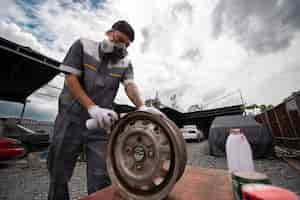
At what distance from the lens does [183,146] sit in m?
0.67

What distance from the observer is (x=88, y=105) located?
1.05 meters

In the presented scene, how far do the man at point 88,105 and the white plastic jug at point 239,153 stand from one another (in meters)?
0.50

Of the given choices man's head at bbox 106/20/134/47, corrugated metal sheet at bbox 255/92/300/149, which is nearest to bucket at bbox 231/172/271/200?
man's head at bbox 106/20/134/47

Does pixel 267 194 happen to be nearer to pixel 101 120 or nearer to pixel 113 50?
pixel 101 120

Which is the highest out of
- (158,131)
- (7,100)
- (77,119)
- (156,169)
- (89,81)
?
(7,100)

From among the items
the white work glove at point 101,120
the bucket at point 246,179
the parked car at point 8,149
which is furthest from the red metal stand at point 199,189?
the parked car at point 8,149

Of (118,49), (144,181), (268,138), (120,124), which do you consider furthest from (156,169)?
(268,138)

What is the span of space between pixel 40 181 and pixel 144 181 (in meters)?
3.71

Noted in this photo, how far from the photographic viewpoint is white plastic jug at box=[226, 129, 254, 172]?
80 cm

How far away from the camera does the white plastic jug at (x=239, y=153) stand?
31.5 inches

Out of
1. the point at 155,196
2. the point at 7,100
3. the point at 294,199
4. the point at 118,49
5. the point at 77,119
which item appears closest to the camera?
the point at 294,199

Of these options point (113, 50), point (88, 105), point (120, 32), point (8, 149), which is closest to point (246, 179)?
point (88, 105)

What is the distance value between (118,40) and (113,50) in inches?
5.5

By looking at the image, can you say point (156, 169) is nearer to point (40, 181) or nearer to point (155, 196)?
point (155, 196)
